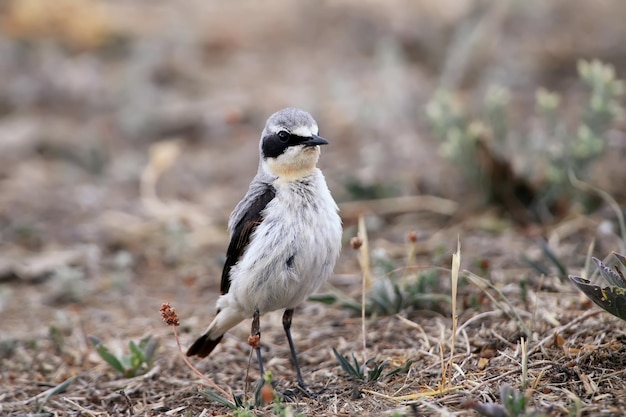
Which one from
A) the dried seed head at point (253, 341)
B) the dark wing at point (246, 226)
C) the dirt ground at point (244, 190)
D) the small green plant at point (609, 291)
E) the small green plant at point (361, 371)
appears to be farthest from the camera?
the dark wing at point (246, 226)

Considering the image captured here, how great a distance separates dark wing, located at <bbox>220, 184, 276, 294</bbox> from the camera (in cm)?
514

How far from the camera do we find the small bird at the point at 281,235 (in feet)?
16.3

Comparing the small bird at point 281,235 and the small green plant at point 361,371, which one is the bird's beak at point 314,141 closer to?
the small bird at point 281,235

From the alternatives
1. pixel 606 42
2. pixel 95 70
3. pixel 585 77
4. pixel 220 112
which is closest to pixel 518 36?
pixel 606 42

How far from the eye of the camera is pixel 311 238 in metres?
4.96

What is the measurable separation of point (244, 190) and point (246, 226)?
4024 mm

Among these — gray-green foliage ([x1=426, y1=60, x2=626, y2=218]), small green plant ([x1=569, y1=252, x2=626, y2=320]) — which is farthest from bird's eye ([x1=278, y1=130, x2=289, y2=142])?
gray-green foliage ([x1=426, y1=60, x2=626, y2=218])

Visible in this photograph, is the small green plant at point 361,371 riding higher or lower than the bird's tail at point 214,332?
lower

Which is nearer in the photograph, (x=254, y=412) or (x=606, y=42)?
(x=254, y=412)

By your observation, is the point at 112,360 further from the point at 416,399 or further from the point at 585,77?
the point at 585,77

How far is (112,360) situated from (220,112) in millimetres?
5908

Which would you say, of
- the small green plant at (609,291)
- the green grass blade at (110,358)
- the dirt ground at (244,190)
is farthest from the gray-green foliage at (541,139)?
the green grass blade at (110,358)

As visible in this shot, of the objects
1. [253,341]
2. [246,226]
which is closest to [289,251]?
[246,226]

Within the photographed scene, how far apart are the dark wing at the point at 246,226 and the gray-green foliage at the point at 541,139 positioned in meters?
2.58
